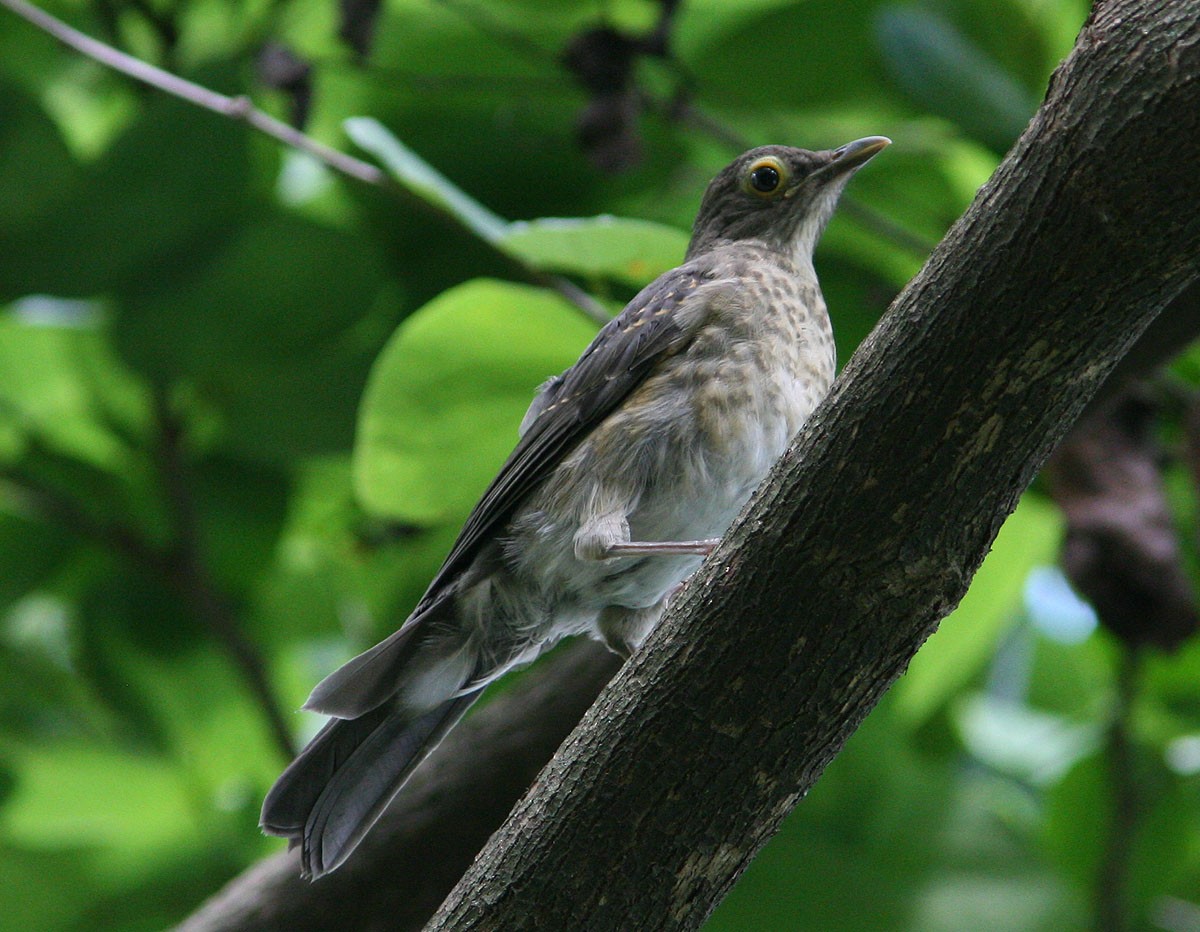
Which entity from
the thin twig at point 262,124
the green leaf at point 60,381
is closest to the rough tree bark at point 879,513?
the thin twig at point 262,124

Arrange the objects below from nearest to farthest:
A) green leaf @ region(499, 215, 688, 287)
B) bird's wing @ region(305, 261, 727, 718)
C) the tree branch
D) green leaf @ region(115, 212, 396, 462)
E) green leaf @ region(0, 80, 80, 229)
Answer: bird's wing @ region(305, 261, 727, 718)
green leaf @ region(499, 215, 688, 287)
the tree branch
green leaf @ region(0, 80, 80, 229)
green leaf @ region(115, 212, 396, 462)

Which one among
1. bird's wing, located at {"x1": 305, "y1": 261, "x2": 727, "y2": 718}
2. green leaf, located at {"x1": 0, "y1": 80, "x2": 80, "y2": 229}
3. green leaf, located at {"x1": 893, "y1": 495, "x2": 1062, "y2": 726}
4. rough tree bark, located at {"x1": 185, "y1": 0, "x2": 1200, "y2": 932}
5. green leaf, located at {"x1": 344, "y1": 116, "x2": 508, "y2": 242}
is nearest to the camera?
rough tree bark, located at {"x1": 185, "y1": 0, "x2": 1200, "y2": 932}

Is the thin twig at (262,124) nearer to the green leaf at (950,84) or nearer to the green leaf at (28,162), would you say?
the green leaf at (28,162)

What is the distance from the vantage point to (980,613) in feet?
11.1

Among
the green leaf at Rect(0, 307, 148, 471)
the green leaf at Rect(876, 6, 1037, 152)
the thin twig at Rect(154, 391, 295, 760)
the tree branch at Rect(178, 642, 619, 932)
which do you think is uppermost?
the green leaf at Rect(876, 6, 1037, 152)

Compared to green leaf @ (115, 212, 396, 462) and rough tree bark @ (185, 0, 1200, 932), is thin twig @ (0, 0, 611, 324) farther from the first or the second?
rough tree bark @ (185, 0, 1200, 932)

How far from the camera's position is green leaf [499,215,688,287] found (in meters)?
2.64

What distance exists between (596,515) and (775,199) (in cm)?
88

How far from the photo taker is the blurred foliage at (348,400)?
3.47 metres

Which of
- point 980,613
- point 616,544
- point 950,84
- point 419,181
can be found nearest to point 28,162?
point 419,181

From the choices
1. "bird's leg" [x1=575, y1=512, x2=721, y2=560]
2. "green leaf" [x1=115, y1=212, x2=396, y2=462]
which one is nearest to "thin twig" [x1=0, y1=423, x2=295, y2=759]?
"green leaf" [x1=115, y1=212, x2=396, y2=462]

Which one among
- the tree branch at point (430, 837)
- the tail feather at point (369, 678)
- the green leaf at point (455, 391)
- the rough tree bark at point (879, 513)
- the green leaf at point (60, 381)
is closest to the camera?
the rough tree bark at point (879, 513)

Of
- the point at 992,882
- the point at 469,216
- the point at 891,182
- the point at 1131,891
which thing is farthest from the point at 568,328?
the point at 1131,891

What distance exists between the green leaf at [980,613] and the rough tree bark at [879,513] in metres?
1.54
